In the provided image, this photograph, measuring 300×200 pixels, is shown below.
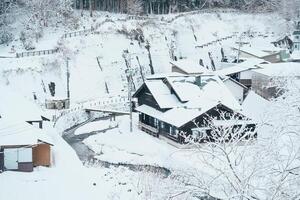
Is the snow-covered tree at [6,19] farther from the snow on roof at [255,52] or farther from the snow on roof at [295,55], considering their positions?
the snow on roof at [295,55]

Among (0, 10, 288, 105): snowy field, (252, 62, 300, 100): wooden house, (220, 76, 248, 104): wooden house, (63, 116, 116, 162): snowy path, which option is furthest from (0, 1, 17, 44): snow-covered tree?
(252, 62, 300, 100): wooden house

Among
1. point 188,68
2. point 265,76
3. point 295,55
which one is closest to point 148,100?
point 188,68

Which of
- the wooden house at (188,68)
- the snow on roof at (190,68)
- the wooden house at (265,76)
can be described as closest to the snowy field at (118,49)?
the wooden house at (188,68)

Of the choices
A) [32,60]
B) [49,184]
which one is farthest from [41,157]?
[32,60]

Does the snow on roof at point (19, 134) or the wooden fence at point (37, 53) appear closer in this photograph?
the snow on roof at point (19, 134)

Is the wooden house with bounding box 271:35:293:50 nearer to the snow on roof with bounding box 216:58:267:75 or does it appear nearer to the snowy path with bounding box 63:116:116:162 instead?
the snow on roof with bounding box 216:58:267:75

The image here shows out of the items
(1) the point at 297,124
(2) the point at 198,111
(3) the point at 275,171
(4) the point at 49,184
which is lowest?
(4) the point at 49,184

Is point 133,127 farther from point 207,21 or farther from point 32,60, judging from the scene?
point 207,21
